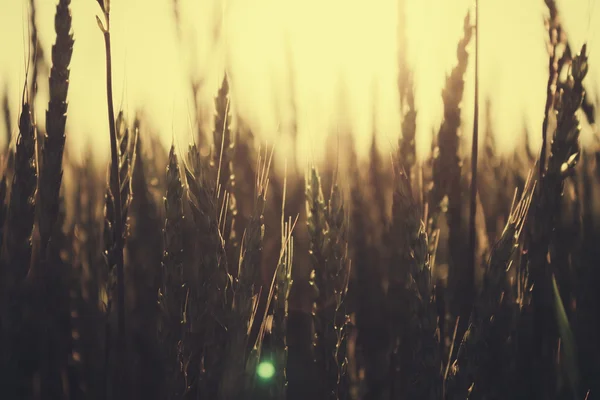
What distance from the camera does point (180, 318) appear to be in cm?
97

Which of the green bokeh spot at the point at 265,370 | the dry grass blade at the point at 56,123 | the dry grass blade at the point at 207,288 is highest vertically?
the dry grass blade at the point at 56,123

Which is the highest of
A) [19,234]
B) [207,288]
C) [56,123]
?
[56,123]

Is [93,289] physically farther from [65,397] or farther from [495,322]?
[495,322]

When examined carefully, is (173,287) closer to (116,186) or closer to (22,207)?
(116,186)

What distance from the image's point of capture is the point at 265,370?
965 millimetres

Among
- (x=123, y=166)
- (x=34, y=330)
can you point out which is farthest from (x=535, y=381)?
(x=34, y=330)

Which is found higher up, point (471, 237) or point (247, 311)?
point (471, 237)

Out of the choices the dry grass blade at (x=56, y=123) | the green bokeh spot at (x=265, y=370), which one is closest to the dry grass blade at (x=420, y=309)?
the green bokeh spot at (x=265, y=370)

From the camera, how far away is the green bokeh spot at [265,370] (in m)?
0.93

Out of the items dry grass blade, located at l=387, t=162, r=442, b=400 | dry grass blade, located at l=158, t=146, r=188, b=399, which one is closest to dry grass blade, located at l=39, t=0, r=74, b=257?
dry grass blade, located at l=158, t=146, r=188, b=399

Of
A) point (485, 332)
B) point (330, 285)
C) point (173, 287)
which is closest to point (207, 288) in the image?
point (173, 287)

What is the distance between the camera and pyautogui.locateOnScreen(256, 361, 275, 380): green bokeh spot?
935 millimetres

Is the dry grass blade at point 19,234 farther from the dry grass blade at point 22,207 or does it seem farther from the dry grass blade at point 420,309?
the dry grass blade at point 420,309

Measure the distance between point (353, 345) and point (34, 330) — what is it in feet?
2.43
